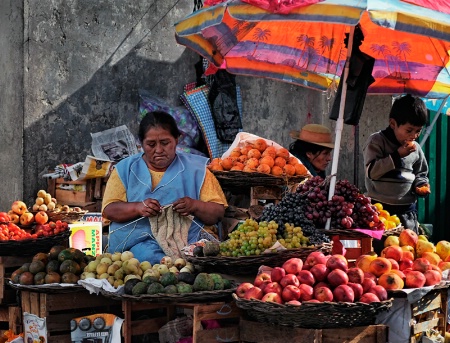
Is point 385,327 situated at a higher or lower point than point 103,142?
lower

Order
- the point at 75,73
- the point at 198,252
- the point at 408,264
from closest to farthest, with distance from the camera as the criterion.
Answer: the point at 408,264
the point at 198,252
the point at 75,73

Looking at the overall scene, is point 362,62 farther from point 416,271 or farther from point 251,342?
point 251,342

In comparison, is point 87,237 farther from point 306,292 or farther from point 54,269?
point 306,292

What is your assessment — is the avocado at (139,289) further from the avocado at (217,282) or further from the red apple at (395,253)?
the red apple at (395,253)

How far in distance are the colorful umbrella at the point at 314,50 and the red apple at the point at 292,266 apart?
1.17m

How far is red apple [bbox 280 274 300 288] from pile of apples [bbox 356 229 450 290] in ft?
1.75

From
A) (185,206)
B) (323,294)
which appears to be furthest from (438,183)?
(323,294)

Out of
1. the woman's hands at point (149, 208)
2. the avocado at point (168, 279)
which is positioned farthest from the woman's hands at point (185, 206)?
the avocado at point (168, 279)

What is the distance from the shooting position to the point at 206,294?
4.39m

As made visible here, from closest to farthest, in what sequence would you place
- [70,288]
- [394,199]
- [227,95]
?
[70,288], [394,199], [227,95]

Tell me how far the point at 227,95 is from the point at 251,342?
15.2 ft

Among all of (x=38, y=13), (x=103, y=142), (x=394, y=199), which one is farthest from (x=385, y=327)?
(x=38, y=13)

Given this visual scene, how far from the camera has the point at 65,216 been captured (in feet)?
22.2

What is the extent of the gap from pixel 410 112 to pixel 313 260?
2.27 meters
